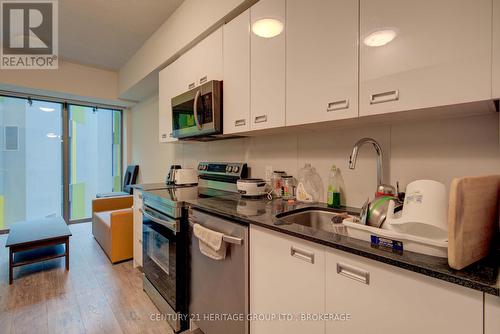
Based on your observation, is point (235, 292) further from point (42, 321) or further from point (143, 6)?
point (143, 6)

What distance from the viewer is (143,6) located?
2.27 meters

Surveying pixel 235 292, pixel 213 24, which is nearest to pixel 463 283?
pixel 235 292

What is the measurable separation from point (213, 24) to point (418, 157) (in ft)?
5.55

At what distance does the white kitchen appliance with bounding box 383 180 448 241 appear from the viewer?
76cm

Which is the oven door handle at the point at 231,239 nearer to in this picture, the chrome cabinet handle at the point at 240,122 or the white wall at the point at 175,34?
the chrome cabinet handle at the point at 240,122

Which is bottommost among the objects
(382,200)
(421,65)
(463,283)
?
(463,283)

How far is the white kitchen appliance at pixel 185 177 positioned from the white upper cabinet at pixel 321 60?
5.20 feet

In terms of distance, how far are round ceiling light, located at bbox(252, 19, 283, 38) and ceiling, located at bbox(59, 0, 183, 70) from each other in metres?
1.20

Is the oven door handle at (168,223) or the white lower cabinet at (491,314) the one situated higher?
the white lower cabinet at (491,314)

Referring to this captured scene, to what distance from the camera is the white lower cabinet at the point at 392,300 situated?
1.98 feet

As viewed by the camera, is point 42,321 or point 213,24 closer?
point 42,321

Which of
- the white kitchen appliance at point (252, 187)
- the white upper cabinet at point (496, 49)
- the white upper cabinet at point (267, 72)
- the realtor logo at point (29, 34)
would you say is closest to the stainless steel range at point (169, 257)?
the white kitchen appliance at point (252, 187)

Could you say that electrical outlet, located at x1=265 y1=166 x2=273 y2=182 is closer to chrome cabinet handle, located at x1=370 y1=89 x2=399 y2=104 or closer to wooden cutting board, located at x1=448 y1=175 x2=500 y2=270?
chrome cabinet handle, located at x1=370 y1=89 x2=399 y2=104

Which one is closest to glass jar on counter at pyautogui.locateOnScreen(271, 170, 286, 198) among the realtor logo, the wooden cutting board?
the wooden cutting board
